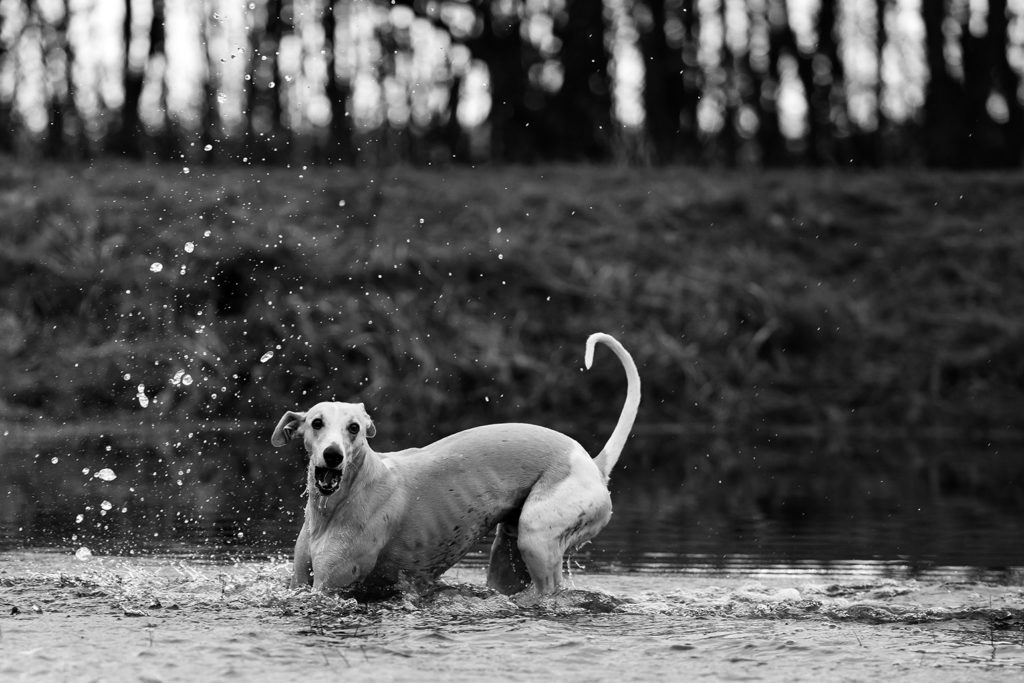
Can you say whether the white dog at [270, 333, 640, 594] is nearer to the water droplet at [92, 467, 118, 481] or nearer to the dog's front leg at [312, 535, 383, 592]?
the dog's front leg at [312, 535, 383, 592]

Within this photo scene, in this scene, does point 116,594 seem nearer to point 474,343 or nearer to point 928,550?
point 928,550

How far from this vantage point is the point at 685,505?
11.2m

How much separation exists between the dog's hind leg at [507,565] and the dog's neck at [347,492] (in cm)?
87

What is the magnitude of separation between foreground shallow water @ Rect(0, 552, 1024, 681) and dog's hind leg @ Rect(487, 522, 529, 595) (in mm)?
154

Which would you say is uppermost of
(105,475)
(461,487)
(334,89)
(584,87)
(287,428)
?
(334,89)

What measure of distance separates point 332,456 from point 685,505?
5.37 metres

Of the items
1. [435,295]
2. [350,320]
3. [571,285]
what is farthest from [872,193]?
[350,320]

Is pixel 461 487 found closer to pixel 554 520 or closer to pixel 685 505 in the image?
pixel 554 520

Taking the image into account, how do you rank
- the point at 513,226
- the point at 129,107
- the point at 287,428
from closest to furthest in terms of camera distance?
1. the point at 287,428
2. the point at 513,226
3. the point at 129,107

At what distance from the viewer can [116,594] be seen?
6.79 meters

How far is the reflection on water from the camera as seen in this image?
843 cm

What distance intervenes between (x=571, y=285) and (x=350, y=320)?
11.3ft

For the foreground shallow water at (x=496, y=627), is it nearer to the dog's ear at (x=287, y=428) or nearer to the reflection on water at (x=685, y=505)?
the reflection on water at (x=685, y=505)

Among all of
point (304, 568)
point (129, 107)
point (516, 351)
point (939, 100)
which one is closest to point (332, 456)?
point (304, 568)
